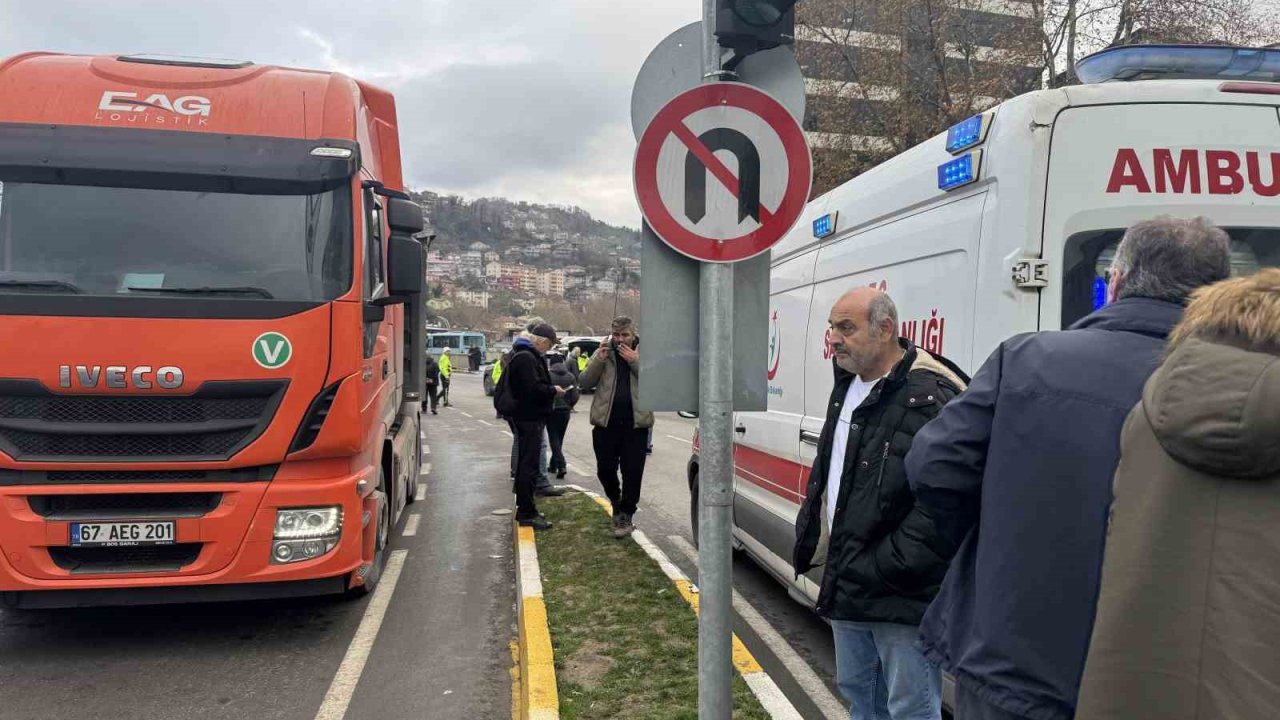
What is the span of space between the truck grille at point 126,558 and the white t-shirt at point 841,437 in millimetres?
3516

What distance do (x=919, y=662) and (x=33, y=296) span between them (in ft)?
14.8

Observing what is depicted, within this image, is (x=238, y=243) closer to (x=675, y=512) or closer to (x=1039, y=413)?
(x=1039, y=413)

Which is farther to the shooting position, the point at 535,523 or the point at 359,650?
the point at 535,523

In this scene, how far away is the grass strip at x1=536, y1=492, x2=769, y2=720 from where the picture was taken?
382 centimetres

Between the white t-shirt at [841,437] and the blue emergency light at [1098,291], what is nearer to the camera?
the white t-shirt at [841,437]

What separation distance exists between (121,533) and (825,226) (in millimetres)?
4186

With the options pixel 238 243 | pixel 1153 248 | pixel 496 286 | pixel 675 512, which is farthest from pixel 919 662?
pixel 496 286

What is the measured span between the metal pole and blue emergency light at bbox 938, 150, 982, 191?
1195mm

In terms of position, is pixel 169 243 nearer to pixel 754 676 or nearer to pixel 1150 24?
pixel 754 676

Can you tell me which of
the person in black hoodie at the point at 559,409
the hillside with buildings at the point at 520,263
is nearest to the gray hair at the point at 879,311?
the person in black hoodie at the point at 559,409

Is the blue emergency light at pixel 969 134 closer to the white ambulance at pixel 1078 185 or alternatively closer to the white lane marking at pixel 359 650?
the white ambulance at pixel 1078 185

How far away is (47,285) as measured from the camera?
448 cm

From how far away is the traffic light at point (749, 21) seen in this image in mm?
2574

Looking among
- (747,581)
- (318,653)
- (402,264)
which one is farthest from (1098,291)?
(318,653)
